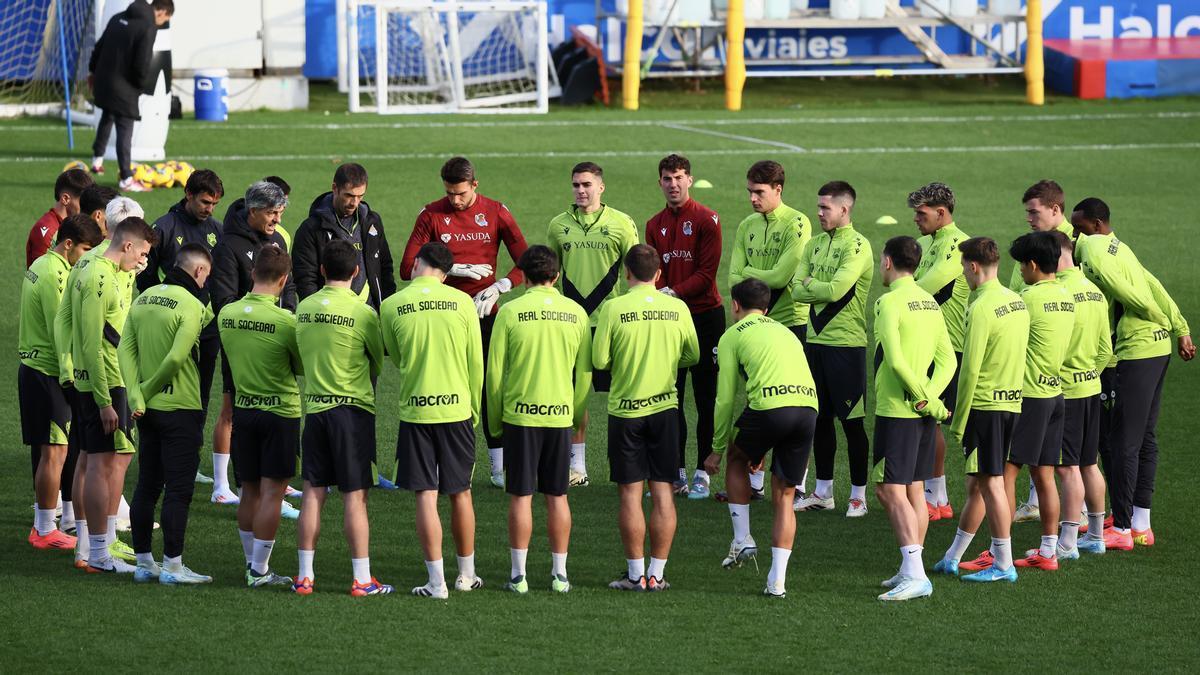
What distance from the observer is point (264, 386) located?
25.6ft

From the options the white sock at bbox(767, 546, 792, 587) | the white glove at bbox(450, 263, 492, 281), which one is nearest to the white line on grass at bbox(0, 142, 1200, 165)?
the white glove at bbox(450, 263, 492, 281)

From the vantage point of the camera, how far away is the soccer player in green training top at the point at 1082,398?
332 inches

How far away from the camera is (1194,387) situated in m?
12.6

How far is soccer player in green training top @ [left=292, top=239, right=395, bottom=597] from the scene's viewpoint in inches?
301

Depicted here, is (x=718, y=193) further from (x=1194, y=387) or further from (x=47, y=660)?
(x=47, y=660)

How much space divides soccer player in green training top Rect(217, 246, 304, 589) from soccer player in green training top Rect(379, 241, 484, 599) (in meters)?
0.55

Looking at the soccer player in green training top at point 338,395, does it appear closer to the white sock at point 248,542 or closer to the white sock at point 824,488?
the white sock at point 248,542

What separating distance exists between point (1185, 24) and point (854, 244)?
23.6 metres

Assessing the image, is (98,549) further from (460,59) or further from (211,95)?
(460,59)

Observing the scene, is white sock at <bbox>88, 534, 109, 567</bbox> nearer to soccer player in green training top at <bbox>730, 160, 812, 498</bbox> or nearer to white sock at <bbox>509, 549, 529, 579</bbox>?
white sock at <bbox>509, 549, 529, 579</bbox>

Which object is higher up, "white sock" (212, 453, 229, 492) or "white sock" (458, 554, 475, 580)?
"white sock" (212, 453, 229, 492)

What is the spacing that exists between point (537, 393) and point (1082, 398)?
3068 mm

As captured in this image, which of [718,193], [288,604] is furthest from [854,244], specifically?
[718,193]

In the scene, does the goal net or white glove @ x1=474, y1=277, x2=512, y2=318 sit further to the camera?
the goal net
